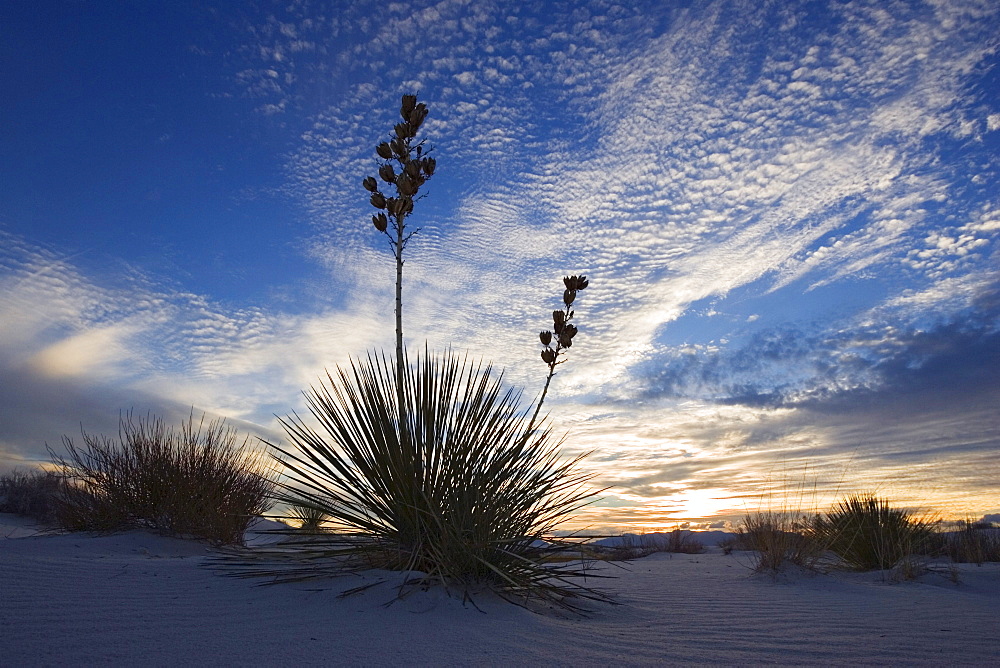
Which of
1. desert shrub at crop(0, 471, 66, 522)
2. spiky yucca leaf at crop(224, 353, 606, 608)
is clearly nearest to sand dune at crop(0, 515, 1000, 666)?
spiky yucca leaf at crop(224, 353, 606, 608)

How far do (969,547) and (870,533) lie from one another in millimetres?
2533

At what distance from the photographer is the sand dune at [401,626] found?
240cm

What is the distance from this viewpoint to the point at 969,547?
328 inches

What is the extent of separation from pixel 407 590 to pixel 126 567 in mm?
1851

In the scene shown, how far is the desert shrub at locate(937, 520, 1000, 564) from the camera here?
8242mm

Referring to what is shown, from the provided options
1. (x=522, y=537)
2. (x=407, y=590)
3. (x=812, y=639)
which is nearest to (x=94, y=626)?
(x=407, y=590)

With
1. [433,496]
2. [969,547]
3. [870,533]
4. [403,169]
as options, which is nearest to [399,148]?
[403,169]

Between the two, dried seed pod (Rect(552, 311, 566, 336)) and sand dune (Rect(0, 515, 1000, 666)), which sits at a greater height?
dried seed pod (Rect(552, 311, 566, 336))

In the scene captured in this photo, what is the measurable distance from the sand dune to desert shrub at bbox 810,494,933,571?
2.30m

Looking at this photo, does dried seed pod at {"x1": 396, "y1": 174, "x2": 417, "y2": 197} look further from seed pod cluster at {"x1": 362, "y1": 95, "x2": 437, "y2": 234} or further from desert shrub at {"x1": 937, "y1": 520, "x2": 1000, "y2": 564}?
desert shrub at {"x1": 937, "y1": 520, "x2": 1000, "y2": 564}

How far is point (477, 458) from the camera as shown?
3.96 m

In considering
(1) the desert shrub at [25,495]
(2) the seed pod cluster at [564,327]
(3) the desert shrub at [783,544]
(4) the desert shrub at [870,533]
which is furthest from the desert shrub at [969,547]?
(1) the desert shrub at [25,495]

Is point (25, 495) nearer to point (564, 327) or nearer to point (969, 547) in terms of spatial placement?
point (564, 327)

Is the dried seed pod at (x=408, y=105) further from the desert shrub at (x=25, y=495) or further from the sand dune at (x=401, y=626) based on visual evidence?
the desert shrub at (x=25, y=495)
